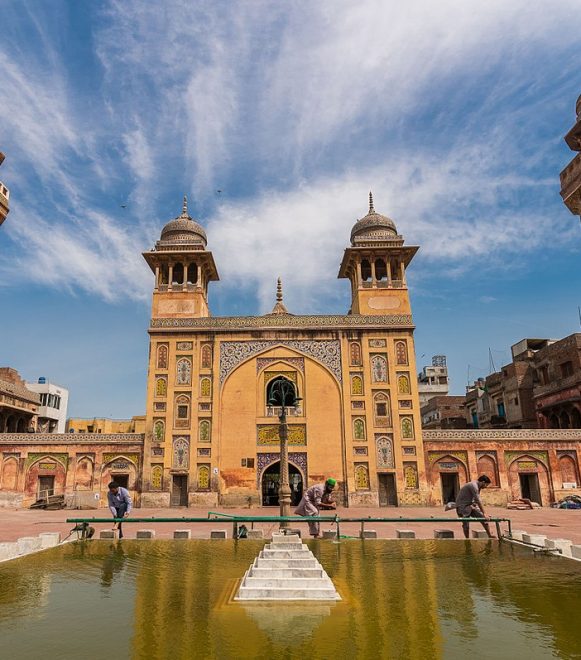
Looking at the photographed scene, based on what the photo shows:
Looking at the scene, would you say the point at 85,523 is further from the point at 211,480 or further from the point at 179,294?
the point at 179,294

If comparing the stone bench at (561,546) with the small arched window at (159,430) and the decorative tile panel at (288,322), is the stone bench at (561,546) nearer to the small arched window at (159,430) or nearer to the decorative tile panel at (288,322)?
the decorative tile panel at (288,322)

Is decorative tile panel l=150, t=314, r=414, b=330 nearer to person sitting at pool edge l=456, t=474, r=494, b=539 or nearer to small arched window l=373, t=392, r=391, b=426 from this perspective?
small arched window l=373, t=392, r=391, b=426

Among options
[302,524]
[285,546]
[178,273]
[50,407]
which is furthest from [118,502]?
[50,407]

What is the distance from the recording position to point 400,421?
81.6 ft

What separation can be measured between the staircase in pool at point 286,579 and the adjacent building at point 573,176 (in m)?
19.7

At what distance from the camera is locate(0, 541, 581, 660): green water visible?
4379 mm

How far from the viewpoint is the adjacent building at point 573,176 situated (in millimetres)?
20734

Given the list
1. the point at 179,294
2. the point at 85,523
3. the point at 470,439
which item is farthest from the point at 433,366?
the point at 85,523

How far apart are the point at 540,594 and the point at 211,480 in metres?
19.2

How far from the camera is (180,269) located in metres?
28.2

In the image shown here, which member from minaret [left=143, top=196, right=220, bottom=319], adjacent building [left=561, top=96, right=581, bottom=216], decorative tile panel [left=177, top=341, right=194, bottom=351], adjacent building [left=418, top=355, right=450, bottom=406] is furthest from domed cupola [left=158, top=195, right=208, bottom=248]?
adjacent building [left=418, top=355, right=450, bottom=406]

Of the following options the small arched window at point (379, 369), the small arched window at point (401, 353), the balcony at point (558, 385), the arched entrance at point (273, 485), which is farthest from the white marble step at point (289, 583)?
the balcony at point (558, 385)

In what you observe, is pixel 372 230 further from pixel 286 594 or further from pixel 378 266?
pixel 286 594

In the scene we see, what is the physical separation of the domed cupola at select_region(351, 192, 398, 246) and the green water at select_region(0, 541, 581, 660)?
68.8 ft
